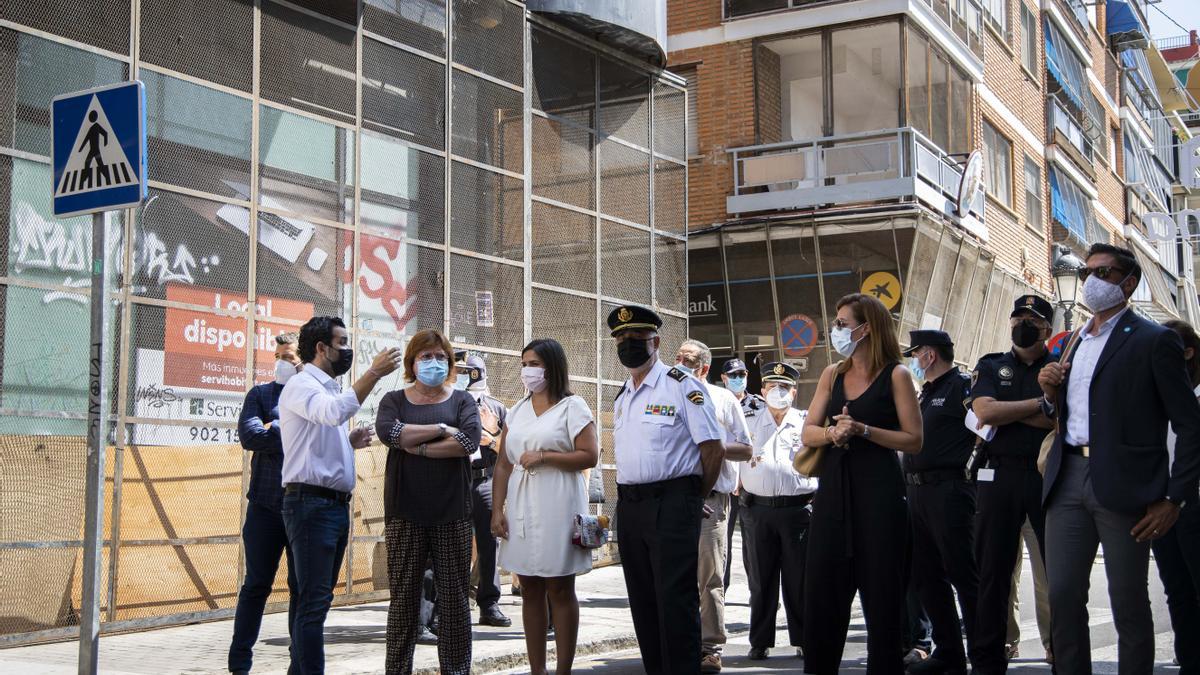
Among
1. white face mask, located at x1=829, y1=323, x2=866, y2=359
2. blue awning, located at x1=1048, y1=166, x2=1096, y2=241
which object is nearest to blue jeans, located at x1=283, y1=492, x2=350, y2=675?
white face mask, located at x1=829, y1=323, x2=866, y2=359

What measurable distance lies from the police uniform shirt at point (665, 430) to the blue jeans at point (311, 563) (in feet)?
5.05

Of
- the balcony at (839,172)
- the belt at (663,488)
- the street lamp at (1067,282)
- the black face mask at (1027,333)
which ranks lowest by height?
the belt at (663,488)

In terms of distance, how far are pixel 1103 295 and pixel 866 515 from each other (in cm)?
147

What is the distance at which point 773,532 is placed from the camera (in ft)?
31.0

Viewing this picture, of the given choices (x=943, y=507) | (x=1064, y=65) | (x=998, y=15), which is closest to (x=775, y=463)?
(x=943, y=507)

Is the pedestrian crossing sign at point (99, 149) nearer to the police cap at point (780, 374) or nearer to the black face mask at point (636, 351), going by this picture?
the black face mask at point (636, 351)

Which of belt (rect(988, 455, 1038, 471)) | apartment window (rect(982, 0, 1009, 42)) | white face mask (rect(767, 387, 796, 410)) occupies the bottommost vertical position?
belt (rect(988, 455, 1038, 471))

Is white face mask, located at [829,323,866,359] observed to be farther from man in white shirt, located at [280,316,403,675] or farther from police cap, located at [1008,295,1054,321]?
man in white shirt, located at [280,316,403,675]

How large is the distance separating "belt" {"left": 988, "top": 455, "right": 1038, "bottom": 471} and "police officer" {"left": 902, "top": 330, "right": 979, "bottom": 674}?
0.37 meters

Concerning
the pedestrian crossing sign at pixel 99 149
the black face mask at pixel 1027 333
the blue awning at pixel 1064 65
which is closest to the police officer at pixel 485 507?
the black face mask at pixel 1027 333

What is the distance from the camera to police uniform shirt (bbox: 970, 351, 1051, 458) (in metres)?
7.67

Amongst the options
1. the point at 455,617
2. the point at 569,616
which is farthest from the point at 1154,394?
the point at 455,617

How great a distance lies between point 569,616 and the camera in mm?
7422

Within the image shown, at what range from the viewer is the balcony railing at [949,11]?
21.1m
